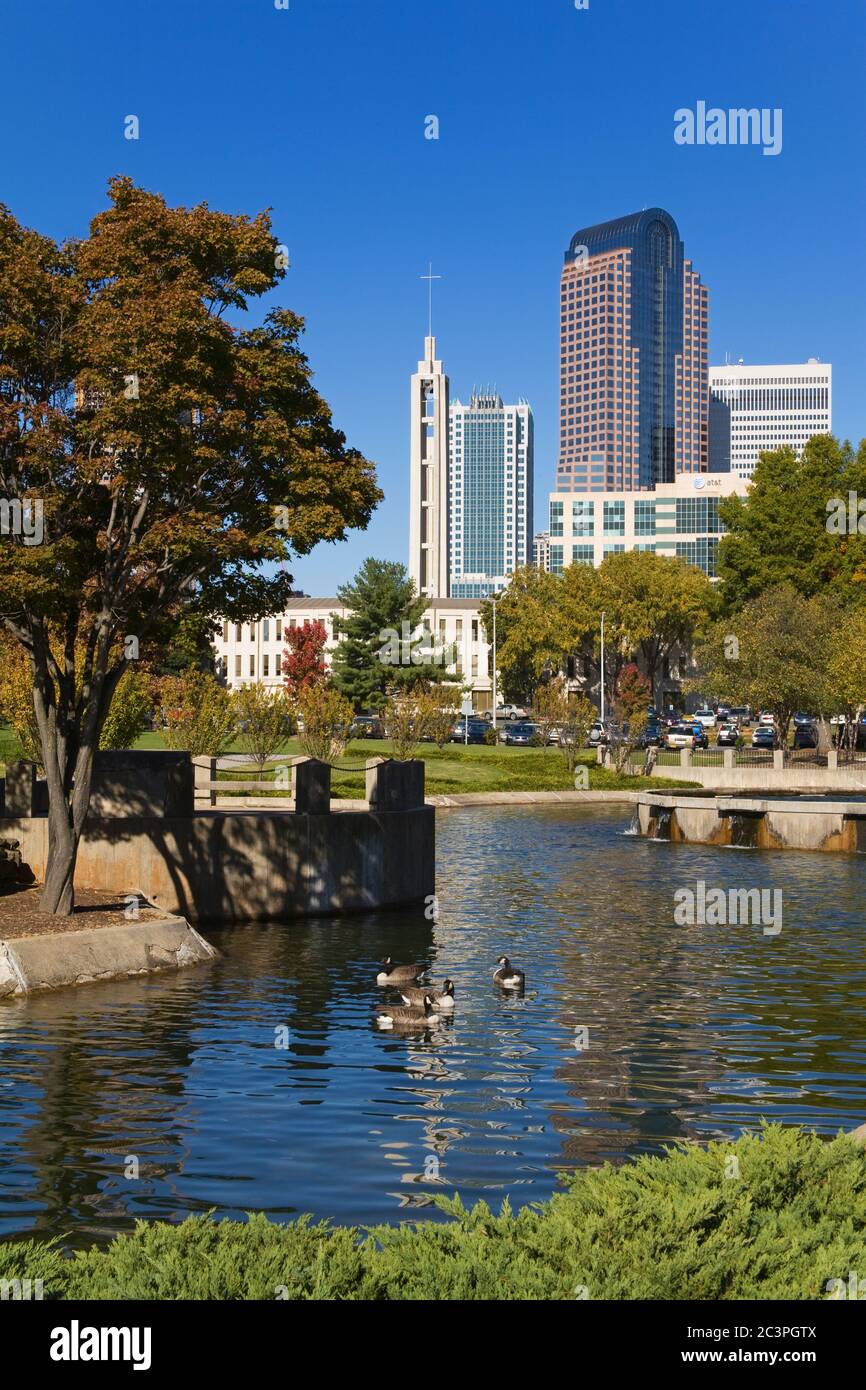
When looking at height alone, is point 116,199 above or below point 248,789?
above

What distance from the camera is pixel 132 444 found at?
23422mm

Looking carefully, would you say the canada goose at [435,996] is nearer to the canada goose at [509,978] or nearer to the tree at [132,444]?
the canada goose at [509,978]

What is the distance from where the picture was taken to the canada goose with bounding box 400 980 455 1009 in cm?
2006

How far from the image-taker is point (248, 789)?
189 feet

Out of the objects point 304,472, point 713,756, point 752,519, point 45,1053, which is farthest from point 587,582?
point 45,1053

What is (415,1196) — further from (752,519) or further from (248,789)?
(752,519)

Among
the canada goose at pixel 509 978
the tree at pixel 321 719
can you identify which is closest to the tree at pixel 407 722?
the tree at pixel 321 719

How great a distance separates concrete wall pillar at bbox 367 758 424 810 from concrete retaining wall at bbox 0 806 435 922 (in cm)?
35

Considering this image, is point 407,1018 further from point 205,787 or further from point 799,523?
point 799,523

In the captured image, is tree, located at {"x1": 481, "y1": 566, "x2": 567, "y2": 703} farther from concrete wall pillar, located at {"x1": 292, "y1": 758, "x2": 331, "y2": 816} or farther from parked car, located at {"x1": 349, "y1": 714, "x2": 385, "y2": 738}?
concrete wall pillar, located at {"x1": 292, "y1": 758, "x2": 331, "y2": 816}

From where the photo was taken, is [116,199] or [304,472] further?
[304,472]

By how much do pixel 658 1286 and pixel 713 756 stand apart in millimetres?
79214

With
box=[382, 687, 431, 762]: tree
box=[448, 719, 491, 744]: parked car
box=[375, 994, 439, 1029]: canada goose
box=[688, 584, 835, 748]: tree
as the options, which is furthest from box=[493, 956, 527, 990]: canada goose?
box=[448, 719, 491, 744]: parked car
